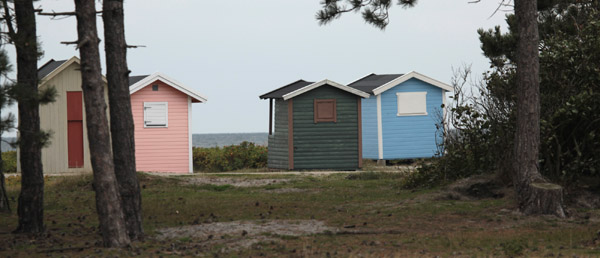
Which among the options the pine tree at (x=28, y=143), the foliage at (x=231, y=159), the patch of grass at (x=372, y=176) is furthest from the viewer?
the foliage at (x=231, y=159)

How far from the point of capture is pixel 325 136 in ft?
85.7

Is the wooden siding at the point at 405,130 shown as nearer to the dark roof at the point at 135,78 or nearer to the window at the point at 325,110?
the window at the point at 325,110

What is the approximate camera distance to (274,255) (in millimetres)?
8750

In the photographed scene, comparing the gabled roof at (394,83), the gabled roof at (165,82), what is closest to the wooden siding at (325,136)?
the gabled roof at (394,83)

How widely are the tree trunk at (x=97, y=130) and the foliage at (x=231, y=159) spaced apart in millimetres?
18502

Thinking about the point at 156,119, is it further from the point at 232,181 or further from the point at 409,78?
the point at 409,78

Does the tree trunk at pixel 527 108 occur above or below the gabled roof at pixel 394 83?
below

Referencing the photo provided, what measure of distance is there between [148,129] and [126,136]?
15.6 meters

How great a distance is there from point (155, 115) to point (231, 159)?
4.18 m

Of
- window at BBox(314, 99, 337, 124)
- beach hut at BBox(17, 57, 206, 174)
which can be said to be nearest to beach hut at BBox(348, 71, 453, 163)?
window at BBox(314, 99, 337, 124)

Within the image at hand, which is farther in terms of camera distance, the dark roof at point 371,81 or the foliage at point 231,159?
the dark roof at point 371,81

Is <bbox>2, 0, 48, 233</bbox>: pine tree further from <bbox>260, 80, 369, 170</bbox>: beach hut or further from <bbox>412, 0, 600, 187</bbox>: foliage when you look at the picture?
<bbox>260, 80, 369, 170</bbox>: beach hut

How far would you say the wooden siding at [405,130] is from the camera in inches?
1135

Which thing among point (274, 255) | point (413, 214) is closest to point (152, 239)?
point (274, 255)
